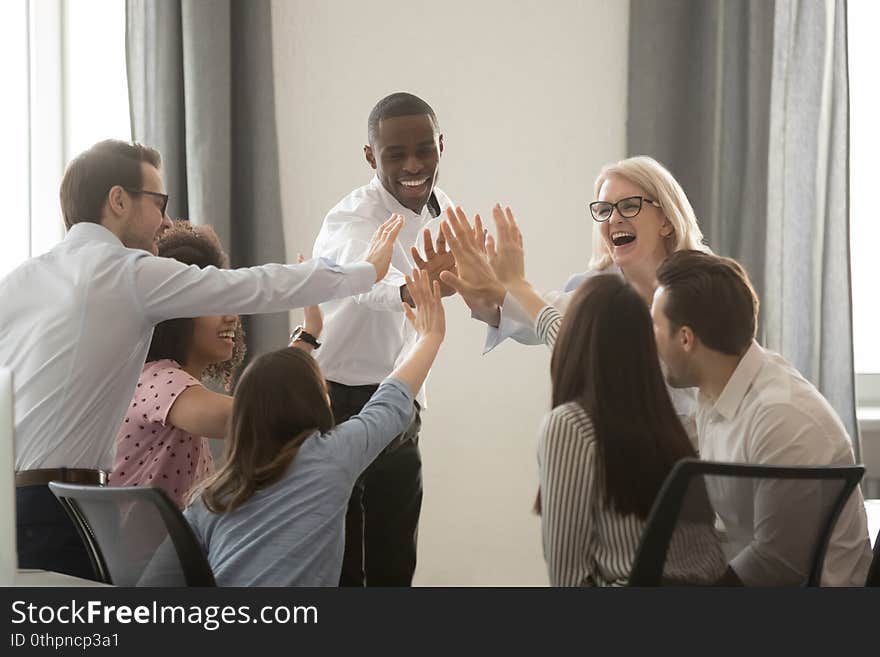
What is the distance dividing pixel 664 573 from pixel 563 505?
180mm

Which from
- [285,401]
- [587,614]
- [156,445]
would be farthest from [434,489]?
[587,614]

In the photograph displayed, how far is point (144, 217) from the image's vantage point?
2.23 meters

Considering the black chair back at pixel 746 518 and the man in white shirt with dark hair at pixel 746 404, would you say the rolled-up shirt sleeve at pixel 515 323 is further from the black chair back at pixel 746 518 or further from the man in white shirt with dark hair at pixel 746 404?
the black chair back at pixel 746 518

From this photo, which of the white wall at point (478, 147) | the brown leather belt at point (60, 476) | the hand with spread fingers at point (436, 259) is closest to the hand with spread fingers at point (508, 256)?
the hand with spread fingers at point (436, 259)

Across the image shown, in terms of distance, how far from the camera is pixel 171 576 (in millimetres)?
1583

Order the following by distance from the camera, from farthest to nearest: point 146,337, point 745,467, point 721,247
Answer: point 721,247
point 146,337
point 745,467

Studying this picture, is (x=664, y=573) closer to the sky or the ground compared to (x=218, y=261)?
closer to the ground

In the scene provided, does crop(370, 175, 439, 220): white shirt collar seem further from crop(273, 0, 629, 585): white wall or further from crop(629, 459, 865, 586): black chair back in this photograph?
crop(629, 459, 865, 586): black chair back

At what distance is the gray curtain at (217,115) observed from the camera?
3.35m

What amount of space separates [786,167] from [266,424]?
91.0 inches

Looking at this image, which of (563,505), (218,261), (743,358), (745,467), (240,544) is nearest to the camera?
(745,467)

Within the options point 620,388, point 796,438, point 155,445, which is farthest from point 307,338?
point 796,438

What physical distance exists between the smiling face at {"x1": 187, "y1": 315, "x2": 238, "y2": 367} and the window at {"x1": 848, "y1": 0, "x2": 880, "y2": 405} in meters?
2.46

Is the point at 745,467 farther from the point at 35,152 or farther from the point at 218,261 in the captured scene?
the point at 35,152
